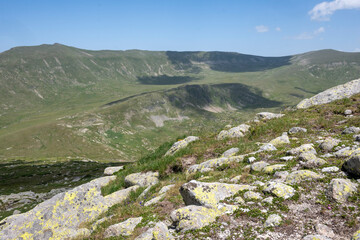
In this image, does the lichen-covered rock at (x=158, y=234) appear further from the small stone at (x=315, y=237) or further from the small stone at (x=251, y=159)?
the small stone at (x=251, y=159)

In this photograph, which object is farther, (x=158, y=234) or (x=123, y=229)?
(x=123, y=229)

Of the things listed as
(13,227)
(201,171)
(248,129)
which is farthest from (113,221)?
(248,129)

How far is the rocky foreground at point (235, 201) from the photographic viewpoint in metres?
7.06

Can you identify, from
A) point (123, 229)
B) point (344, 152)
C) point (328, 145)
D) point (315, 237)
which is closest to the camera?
point (315, 237)

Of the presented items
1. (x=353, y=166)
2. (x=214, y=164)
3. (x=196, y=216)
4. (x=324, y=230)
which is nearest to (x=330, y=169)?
(x=353, y=166)

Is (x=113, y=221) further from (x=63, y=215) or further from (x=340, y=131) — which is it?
(x=340, y=131)

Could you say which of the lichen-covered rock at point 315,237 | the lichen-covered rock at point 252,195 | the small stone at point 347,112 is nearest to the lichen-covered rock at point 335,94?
the small stone at point 347,112

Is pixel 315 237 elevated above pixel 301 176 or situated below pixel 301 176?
below

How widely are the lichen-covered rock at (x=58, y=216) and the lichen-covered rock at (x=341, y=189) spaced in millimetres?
10813

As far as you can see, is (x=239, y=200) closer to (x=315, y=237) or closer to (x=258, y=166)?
(x=315, y=237)

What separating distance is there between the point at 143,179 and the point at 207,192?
24.5ft

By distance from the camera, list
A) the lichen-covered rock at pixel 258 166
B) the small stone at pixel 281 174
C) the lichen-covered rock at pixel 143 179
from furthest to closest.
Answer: the lichen-covered rock at pixel 143 179
the lichen-covered rock at pixel 258 166
the small stone at pixel 281 174

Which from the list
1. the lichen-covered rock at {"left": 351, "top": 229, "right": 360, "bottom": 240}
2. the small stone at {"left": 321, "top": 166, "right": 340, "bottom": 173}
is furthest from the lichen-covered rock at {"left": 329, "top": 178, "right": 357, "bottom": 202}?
the lichen-covered rock at {"left": 351, "top": 229, "right": 360, "bottom": 240}

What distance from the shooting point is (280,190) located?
27.6 ft
